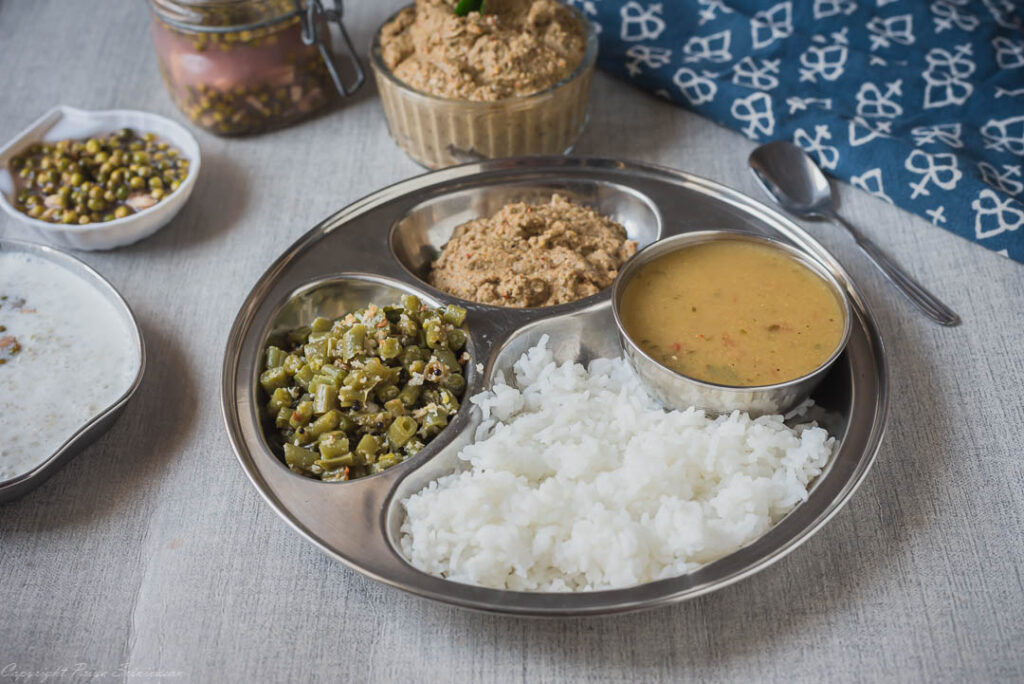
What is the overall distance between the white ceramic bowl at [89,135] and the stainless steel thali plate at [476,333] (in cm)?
64

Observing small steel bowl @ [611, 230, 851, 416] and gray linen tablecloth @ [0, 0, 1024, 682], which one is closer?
gray linen tablecloth @ [0, 0, 1024, 682]

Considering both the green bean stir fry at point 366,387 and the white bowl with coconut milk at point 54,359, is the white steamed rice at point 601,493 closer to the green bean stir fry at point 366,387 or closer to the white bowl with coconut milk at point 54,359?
the green bean stir fry at point 366,387

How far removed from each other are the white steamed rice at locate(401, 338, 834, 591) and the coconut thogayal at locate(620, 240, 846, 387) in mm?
147

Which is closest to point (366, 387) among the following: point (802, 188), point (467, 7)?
point (467, 7)

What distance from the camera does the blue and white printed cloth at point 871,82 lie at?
2.95 m

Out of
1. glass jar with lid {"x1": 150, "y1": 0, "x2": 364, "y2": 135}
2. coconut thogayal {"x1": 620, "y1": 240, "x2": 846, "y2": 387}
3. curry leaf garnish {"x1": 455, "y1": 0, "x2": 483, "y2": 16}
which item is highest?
curry leaf garnish {"x1": 455, "y1": 0, "x2": 483, "y2": 16}

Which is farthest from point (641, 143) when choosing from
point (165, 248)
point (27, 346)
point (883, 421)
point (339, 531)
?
point (27, 346)

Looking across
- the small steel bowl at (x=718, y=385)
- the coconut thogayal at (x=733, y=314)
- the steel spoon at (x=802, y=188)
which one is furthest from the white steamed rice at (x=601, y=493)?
the steel spoon at (x=802, y=188)

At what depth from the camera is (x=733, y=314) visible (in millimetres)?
2344

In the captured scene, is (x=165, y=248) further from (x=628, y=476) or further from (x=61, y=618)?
(x=628, y=476)

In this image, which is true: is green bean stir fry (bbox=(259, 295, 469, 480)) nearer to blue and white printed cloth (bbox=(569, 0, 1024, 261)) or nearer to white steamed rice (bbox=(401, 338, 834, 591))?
white steamed rice (bbox=(401, 338, 834, 591))

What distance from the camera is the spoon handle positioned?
2.66 metres

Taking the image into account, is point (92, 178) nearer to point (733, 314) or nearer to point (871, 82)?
point (733, 314)

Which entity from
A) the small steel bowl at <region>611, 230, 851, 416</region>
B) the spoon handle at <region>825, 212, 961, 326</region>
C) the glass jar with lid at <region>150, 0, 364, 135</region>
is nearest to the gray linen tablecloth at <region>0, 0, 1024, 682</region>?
the spoon handle at <region>825, 212, 961, 326</region>
